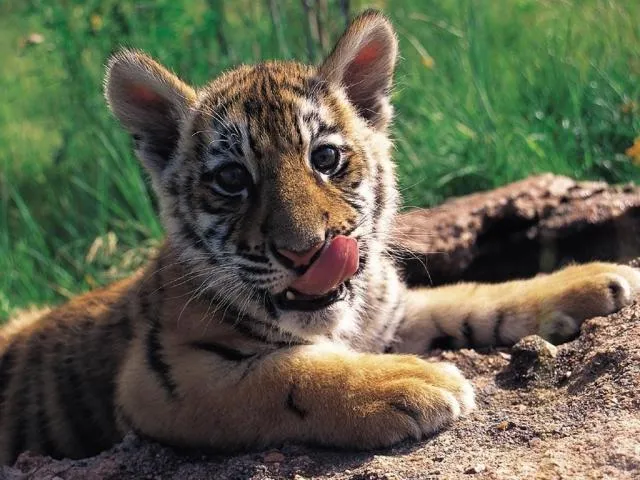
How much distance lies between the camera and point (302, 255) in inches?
104

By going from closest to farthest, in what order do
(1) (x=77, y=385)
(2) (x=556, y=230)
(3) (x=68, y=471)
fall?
1. (3) (x=68, y=471)
2. (1) (x=77, y=385)
3. (2) (x=556, y=230)

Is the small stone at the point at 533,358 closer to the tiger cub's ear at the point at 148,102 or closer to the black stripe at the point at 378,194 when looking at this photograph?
the black stripe at the point at 378,194

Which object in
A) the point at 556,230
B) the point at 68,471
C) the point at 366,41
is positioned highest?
the point at 366,41

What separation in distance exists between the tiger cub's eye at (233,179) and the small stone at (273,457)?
88cm

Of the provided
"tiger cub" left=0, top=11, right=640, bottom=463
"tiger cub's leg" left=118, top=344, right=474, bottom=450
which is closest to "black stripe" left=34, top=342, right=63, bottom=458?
"tiger cub" left=0, top=11, right=640, bottom=463

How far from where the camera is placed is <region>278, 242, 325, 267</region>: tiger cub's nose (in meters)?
2.63

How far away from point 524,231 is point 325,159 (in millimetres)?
1515

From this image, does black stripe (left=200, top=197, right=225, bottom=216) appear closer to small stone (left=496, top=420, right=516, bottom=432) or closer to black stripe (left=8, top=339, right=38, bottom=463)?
black stripe (left=8, top=339, right=38, bottom=463)

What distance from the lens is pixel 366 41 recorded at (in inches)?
132

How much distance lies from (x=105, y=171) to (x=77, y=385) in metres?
2.22

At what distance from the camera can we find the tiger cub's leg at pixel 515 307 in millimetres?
3172

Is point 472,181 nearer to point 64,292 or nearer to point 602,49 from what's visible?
point 602,49

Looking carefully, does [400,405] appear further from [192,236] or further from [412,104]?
[412,104]

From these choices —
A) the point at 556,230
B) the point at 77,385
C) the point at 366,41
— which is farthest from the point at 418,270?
the point at 77,385
